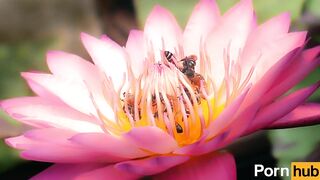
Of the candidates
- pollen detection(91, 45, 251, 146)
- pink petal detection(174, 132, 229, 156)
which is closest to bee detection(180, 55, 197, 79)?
pollen detection(91, 45, 251, 146)

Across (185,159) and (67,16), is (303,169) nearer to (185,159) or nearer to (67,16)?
(185,159)

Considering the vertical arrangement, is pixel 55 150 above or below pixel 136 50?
below

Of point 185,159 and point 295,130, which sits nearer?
point 185,159

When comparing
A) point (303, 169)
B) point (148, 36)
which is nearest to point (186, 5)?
point (148, 36)

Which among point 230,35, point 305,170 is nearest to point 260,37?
point 230,35

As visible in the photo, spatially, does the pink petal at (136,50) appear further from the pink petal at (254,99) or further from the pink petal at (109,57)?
the pink petal at (254,99)

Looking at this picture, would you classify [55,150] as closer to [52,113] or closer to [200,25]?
[52,113]

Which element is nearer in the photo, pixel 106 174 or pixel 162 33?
pixel 106 174
